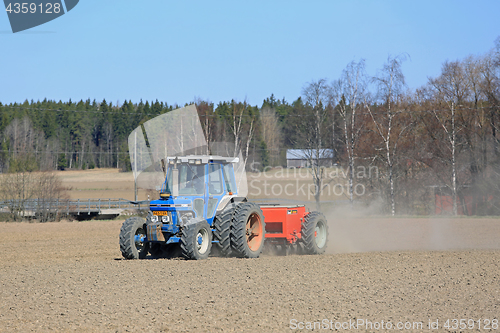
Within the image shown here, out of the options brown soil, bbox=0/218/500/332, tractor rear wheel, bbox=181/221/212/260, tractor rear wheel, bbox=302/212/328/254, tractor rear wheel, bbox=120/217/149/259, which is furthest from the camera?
tractor rear wheel, bbox=302/212/328/254

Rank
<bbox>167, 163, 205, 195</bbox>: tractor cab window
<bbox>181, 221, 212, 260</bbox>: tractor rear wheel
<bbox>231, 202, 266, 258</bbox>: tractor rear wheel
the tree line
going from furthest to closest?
the tree line → <bbox>167, 163, 205, 195</bbox>: tractor cab window → <bbox>231, 202, 266, 258</bbox>: tractor rear wheel → <bbox>181, 221, 212, 260</bbox>: tractor rear wheel

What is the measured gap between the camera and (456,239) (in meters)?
17.8

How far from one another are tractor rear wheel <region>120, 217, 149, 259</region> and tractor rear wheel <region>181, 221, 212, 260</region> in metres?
1.10

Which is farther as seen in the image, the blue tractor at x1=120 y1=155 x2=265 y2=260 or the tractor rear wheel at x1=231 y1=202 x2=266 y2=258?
the tractor rear wheel at x1=231 y1=202 x2=266 y2=258

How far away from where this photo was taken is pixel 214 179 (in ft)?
37.5

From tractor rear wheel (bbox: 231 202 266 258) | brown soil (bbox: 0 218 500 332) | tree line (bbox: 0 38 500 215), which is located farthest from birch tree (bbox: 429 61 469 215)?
tractor rear wheel (bbox: 231 202 266 258)

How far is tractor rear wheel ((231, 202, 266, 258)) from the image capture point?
11.0 m

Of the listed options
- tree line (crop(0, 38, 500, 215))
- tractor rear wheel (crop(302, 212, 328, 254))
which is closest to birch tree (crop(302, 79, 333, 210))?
tree line (crop(0, 38, 500, 215))

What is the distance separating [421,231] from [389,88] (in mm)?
13967

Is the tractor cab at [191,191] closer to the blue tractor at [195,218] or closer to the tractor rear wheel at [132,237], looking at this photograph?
the blue tractor at [195,218]

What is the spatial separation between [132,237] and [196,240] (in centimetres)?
145

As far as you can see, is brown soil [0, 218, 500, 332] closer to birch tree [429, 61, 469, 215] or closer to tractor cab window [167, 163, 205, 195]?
tractor cab window [167, 163, 205, 195]

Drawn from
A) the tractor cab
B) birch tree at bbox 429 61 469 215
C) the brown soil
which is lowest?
the brown soil

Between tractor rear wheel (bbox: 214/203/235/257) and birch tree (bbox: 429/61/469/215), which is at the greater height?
birch tree (bbox: 429/61/469/215)
